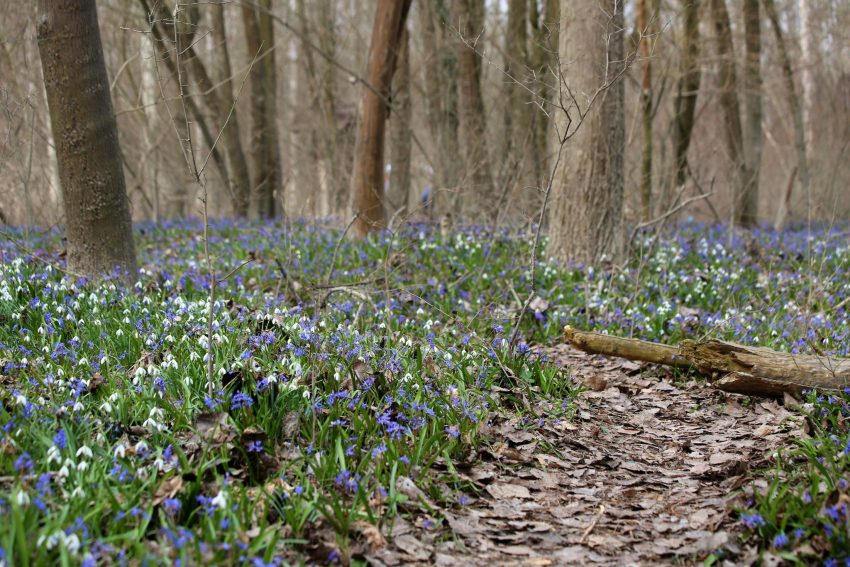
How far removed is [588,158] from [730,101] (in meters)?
7.44

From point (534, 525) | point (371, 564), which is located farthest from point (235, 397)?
point (534, 525)

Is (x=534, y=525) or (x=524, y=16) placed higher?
(x=524, y=16)

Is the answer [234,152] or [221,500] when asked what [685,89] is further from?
[221,500]

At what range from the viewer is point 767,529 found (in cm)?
305

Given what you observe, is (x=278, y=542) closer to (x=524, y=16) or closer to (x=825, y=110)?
(x=524, y=16)

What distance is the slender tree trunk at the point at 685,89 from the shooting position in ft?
40.0

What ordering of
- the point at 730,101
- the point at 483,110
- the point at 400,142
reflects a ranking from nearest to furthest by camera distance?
the point at 483,110, the point at 400,142, the point at 730,101

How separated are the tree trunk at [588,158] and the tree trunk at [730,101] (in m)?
5.21

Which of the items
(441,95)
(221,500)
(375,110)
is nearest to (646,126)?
(441,95)

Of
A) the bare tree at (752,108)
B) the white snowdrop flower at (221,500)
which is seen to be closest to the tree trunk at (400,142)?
the bare tree at (752,108)

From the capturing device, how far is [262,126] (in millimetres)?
14617

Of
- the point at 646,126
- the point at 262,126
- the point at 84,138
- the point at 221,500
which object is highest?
the point at 262,126

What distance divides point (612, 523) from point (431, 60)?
1078cm

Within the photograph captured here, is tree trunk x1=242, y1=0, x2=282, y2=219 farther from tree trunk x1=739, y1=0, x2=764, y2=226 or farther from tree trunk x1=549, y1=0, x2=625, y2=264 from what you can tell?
tree trunk x1=739, y1=0, x2=764, y2=226
